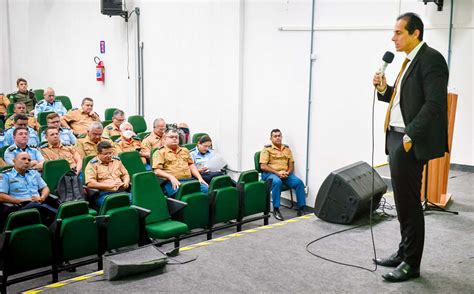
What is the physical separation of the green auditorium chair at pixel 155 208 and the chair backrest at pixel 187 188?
15 cm

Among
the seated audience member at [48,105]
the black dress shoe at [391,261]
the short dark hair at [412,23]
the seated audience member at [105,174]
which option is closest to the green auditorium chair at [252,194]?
the seated audience member at [105,174]

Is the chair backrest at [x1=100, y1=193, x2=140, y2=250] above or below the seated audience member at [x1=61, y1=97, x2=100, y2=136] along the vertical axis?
below

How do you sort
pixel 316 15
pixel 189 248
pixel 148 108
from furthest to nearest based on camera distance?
1. pixel 148 108
2. pixel 316 15
3. pixel 189 248

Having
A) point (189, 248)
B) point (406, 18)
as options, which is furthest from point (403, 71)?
point (189, 248)

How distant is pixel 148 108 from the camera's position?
361 inches

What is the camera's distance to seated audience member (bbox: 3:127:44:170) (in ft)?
18.5

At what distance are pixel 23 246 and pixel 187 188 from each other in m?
1.68

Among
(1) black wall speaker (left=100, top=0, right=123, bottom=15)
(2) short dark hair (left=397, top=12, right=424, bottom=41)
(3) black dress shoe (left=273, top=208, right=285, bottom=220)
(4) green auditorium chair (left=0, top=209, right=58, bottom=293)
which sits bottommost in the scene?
(3) black dress shoe (left=273, top=208, right=285, bottom=220)

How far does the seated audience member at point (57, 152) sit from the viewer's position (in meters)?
6.14

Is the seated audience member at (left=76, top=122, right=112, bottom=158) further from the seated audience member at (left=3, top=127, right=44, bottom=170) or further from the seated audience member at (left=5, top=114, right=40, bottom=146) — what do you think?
the seated audience member at (left=3, top=127, right=44, bottom=170)

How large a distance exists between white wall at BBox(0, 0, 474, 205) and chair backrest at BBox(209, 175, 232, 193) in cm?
174

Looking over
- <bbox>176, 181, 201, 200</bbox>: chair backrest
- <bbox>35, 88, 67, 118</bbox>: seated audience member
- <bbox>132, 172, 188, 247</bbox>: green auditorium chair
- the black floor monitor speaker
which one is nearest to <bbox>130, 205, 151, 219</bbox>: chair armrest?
<bbox>132, 172, 188, 247</bbox>: green auditorium chair

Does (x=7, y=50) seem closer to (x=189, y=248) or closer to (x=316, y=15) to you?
(x=316, y=15)

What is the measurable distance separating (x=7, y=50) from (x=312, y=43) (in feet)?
26.3
